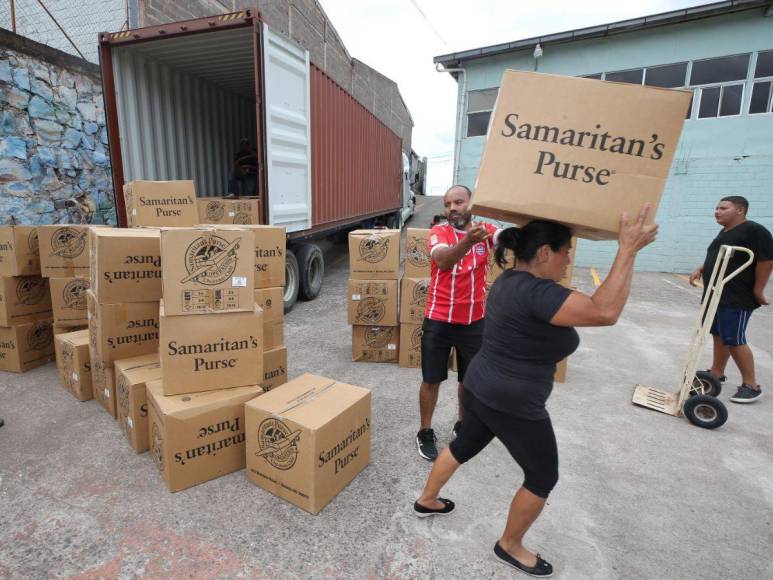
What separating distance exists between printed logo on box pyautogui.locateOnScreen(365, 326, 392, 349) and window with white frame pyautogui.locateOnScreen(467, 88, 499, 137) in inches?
355

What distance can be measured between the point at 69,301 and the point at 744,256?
546cm

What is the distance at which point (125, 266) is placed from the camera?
2.66 m

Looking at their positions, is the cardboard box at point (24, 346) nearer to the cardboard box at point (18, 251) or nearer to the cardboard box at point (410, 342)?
the cardboard box at point (18, 251)

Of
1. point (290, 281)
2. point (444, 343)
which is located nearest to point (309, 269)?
point (290, 281)

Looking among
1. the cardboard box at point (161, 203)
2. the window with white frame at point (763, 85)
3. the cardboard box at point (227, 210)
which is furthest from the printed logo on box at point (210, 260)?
the window with white frame at point (763, 85)

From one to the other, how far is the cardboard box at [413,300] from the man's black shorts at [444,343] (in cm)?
140

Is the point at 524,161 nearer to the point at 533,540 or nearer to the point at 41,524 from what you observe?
the point at 533,540

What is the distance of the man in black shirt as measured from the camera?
314cm

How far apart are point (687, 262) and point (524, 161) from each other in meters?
10.8

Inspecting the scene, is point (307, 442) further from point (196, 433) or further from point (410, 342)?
point (410, 342)

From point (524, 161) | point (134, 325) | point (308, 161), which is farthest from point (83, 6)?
point (524, 161)

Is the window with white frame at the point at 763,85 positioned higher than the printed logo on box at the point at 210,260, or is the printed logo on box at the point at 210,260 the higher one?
the window with white frame at the point at 763,85

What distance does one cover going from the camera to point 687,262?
9922 millimetres

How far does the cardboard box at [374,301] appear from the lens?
4.07 metres
